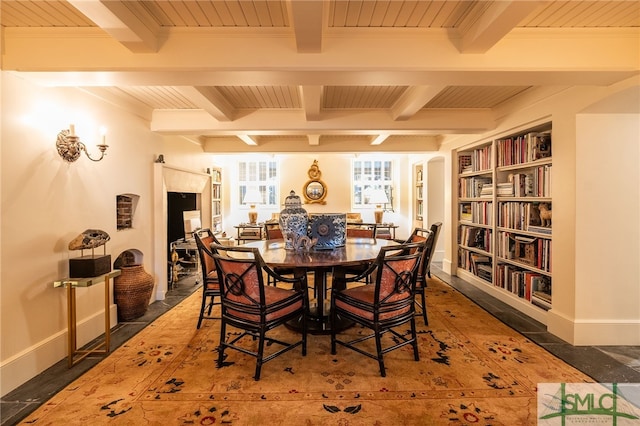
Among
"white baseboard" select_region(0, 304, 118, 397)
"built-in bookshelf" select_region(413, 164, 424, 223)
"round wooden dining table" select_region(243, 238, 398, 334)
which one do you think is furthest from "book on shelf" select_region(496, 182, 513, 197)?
"white baseboard" select_region(0, 304, 118, 397)

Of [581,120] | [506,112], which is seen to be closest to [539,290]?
[581,120]

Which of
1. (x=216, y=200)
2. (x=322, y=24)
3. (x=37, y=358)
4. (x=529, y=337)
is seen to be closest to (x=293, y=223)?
(x=322, y=24)

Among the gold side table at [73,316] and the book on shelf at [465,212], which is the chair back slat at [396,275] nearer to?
the gold side table at [73,316]

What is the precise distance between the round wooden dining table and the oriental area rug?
215 millimetres

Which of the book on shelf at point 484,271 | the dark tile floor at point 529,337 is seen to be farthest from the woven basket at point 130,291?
the book on shelf at point 484,271

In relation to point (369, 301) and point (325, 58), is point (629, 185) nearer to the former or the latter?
point (369, 301)

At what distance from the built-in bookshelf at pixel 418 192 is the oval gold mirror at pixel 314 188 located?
2.04 m

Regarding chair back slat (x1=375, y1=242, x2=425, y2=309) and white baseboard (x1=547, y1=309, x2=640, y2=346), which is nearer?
chair back slat (x1=375, y1=242, x2=425, y2=309)

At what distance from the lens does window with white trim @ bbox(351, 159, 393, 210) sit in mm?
7227

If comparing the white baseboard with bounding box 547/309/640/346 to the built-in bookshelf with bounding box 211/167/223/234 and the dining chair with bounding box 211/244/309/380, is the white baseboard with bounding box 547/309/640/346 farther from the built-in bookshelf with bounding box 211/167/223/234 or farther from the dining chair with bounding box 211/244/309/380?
the built-in bookshelf with bounding box 211/167/223/234

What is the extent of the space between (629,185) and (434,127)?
1.82 meters

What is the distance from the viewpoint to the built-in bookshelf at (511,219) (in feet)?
10.1

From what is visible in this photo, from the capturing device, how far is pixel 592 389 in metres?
1.93

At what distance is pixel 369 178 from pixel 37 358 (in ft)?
20.8
